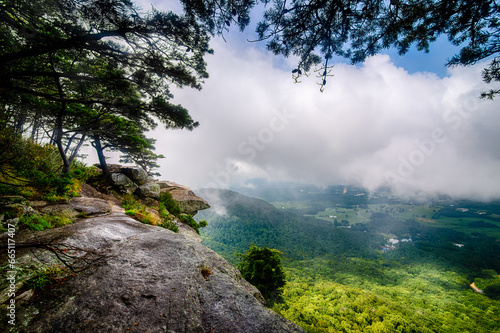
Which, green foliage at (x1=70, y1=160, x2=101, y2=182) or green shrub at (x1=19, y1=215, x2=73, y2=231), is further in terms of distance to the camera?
green foliage at (x1=70, y1=160, x2=101, y2=182)

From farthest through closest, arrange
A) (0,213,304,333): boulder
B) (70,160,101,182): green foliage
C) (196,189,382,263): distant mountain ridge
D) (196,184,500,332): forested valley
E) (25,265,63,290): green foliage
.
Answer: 1. (196,189,382,263): distant mountain ridge
2. (196,184,500,332): forested valley
3. (70,160,101,182): green foliage
4. (25,265,63,290): green foliage
5. (0,213,304,333): boulder

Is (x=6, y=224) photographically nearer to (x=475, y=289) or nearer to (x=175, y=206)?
(x=175, y=206)

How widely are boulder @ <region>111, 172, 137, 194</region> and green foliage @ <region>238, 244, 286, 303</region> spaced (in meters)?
11.2

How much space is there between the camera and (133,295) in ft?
10.4

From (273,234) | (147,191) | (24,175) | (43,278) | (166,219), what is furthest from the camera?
(273,234)

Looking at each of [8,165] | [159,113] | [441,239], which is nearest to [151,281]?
[159,113]

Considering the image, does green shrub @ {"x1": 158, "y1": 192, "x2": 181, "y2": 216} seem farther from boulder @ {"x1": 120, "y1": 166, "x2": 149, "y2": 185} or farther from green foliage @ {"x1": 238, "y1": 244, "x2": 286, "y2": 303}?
green foliage @ {"x1": 238, "y1": 244, "x2": 286, "y2": 303}

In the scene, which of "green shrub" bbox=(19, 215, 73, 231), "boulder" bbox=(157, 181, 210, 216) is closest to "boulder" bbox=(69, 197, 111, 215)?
"green shrub" bbox=(19, 215, 73, 231)

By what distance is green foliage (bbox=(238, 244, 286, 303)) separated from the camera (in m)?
12.6

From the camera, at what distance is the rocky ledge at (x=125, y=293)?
101 inches

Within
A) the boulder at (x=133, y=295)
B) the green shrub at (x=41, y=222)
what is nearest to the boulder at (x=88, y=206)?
the green shrub at (x=41, y=222)

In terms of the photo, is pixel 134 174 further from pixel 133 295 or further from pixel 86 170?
pixel 133 295

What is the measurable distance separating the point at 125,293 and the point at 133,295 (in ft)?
0.52

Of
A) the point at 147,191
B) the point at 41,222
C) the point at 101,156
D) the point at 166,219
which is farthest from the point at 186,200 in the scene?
the point at 41,222
